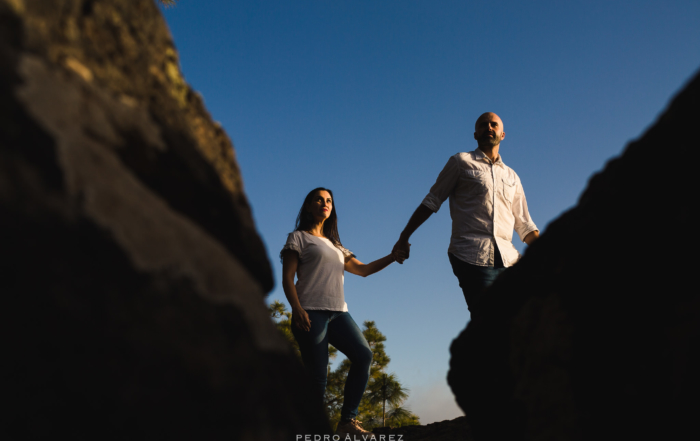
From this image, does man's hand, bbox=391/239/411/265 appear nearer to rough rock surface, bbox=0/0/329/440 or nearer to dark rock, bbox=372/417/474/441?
dark rock, bbox=372/417/474/441

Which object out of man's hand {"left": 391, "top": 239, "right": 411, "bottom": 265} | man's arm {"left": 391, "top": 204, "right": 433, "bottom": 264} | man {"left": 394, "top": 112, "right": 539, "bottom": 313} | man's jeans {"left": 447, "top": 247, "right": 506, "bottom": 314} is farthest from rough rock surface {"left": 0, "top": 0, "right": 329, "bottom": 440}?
man's hand {"left": 391, "top": 239, "right": 411, "bottom": 265}

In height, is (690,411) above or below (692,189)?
below

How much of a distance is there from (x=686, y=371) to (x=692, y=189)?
0.51 metres

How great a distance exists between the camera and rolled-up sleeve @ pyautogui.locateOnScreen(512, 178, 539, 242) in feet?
13.8

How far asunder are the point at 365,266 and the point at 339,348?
1012 millimetres

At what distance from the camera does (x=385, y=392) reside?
33.7ft

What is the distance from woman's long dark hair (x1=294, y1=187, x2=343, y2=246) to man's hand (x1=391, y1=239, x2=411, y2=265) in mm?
552

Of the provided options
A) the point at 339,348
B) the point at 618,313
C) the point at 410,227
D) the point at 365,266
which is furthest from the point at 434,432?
the point at 618,313

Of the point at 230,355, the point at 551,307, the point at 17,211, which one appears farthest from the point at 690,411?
the point at 17,211

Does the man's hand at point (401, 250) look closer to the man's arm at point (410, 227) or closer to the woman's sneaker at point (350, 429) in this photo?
A: the man's arm at point (410, 227)

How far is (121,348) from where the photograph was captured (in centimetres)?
105

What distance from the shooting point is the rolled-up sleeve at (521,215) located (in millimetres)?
4199

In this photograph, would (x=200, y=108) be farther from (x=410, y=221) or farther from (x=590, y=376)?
(x=410, y=221)

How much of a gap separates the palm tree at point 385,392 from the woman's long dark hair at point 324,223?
22.0 ft
